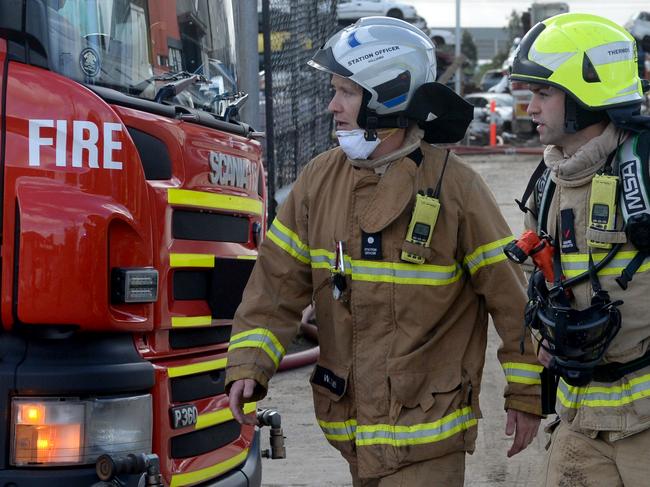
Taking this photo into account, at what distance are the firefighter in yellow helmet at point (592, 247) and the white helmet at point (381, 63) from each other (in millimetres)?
318

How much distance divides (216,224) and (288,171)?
5444mm

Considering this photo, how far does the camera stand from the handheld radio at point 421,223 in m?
3.45

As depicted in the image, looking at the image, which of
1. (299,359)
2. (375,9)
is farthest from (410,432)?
(375,9)

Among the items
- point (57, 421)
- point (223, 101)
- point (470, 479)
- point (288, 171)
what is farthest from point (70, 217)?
point (288, 171)

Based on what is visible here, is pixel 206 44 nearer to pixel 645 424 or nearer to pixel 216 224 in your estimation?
pixel 216 224

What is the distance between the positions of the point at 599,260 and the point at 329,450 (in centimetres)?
336

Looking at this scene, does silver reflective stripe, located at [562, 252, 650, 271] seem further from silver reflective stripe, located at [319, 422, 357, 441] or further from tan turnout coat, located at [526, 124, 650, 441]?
silver reflective stripe, located at [319, 422, 357, 441]

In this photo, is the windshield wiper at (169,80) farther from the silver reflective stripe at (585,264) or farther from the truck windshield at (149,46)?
the silver reflective stripe at (585,264)

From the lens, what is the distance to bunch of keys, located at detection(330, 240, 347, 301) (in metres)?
3.51

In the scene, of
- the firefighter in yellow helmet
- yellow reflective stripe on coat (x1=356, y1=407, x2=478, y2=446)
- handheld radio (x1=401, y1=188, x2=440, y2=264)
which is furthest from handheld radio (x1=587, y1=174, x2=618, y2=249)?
yellow reflective stripe on coat (x1=356, y1=407, x2=478, y2=446)

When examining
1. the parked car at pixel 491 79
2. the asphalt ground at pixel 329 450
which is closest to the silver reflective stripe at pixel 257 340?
the asphalt ground at pixel 329 450

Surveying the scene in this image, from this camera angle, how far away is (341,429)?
3541 mm

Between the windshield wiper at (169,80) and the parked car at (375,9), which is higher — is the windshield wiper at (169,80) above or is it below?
below

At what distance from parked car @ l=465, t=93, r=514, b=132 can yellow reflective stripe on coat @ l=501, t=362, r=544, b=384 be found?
79.6 feet
